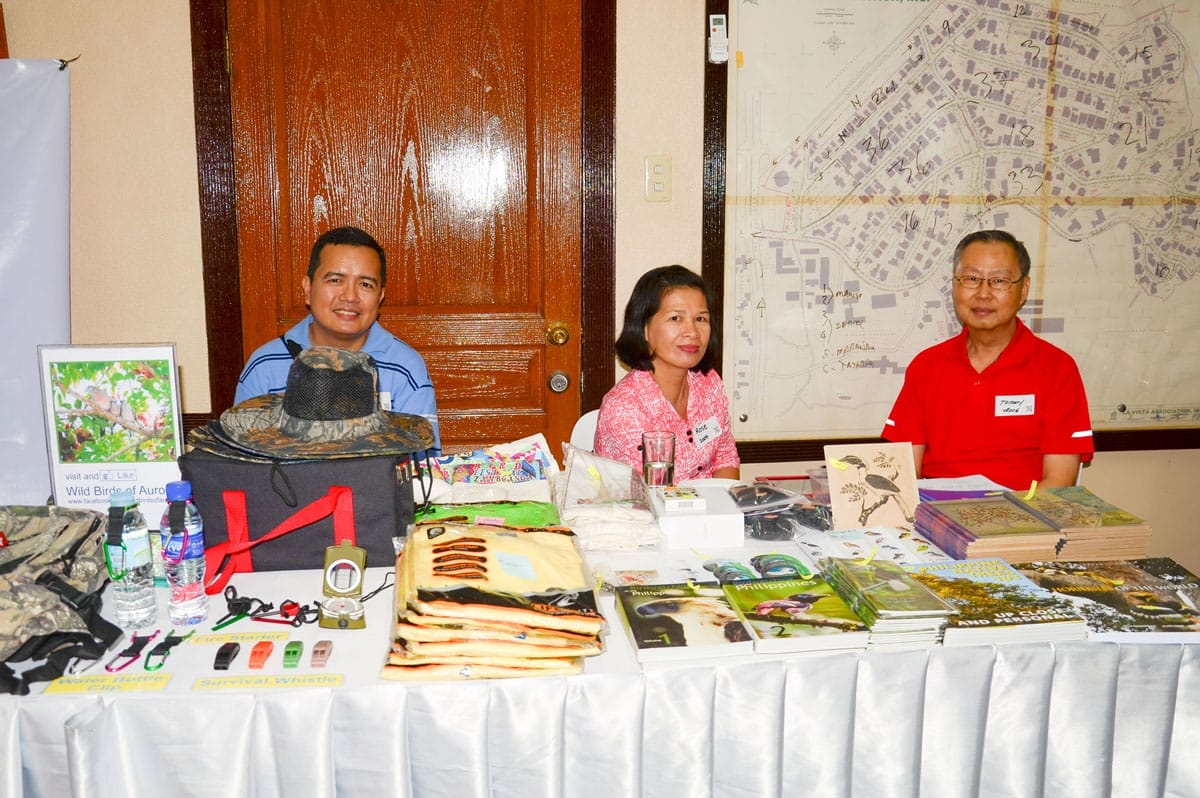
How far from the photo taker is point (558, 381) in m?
3.39

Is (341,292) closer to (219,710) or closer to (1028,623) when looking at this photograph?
(219,710)

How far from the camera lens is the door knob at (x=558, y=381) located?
133 inches

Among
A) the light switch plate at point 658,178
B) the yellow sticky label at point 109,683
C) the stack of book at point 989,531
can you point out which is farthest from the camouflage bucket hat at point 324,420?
the light switch plate at point 658,178

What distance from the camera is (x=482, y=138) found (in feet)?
10.7

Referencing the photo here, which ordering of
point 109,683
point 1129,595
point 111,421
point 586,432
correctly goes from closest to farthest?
point 109,683 → point 1129,595 → point 111,421 → point 586,432

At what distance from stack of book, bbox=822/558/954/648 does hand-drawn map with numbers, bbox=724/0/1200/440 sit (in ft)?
6.21

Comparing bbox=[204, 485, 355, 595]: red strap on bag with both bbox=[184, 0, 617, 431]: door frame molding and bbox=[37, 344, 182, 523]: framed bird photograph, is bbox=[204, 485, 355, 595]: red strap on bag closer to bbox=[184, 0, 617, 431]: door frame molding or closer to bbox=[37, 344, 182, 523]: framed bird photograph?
bbox=[37, 344, 182, 523]: framed bird photograph

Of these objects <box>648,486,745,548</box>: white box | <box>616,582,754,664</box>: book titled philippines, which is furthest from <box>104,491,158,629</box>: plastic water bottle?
<box>648,486,745,548</box>: white box

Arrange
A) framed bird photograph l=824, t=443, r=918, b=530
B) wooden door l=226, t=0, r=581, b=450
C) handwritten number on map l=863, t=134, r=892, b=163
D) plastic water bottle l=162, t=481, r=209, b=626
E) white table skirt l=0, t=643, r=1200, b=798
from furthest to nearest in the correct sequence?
handwritten number on map l=863, t=134, r=892, b=163
wooden door l=226, t=0, r=581, b=450
framed bird photograph l=824, t=443, r=918, b=530
plastic water bottle l=162, t=481, r=209, b=626
white table skirt l=0, t=643, r=1200, b=798

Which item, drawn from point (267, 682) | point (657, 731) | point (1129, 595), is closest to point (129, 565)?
point (267, 682)

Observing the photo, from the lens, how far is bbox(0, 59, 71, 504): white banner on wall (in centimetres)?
279

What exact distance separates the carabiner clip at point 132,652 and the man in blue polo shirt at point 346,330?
1196 millimetres

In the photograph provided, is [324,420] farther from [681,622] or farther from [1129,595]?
[1129,595]

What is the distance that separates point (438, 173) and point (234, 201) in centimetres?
74
